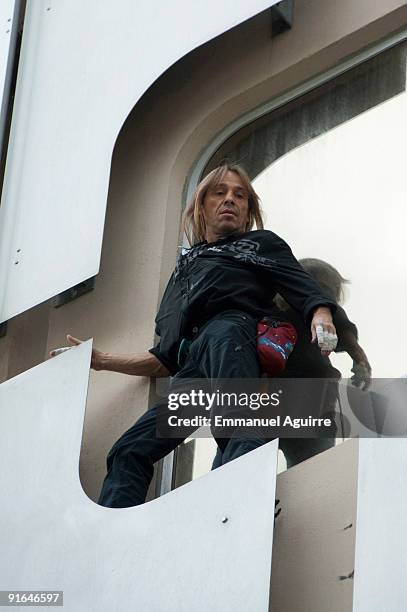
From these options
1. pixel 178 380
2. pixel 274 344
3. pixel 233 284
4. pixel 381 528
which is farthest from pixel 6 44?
pixel 381 528

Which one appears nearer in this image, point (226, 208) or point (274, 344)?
point (274, 344)

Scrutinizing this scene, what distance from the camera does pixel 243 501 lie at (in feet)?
16.1

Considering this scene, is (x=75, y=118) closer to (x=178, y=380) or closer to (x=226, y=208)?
(x=226, y=208)

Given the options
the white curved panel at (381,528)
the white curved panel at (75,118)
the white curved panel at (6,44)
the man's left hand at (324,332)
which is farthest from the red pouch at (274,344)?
the white curved panel at (6,44)

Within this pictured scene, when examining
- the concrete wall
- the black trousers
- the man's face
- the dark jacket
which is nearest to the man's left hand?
the dark jacket

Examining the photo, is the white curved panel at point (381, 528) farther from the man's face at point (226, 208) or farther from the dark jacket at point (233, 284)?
the man's face at point (226, 208)

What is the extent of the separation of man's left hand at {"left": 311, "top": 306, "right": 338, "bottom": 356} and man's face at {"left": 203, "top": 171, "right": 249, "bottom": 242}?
2.34ft

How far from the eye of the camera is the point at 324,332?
515 cm

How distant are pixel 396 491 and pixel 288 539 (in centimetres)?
60

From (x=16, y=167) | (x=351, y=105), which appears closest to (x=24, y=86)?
(x=16, y=167)

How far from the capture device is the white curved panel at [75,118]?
20.0 ft

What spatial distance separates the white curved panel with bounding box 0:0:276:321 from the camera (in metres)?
6.08

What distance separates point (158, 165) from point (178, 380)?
1.25 metres

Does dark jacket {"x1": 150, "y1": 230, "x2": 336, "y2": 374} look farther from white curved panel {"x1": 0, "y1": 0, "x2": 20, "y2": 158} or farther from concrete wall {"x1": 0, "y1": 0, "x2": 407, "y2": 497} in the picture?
white curved panel {"x1": 0, "y1": 0, "x2": 20, "y2": 158}
